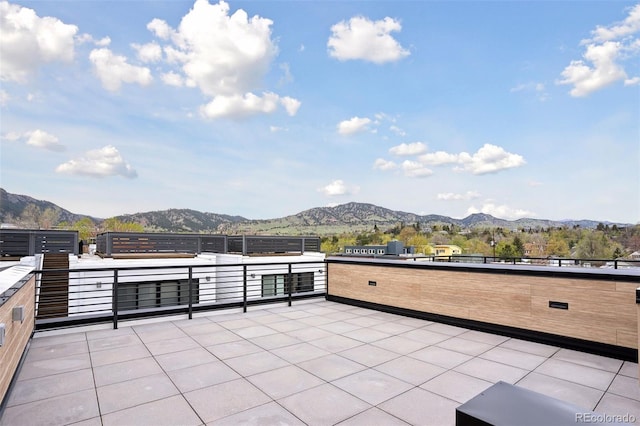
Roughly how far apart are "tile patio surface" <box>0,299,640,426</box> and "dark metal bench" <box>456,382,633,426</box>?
1.88m

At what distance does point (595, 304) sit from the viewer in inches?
163

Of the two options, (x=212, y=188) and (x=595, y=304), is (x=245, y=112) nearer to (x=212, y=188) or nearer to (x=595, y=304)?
(x=595, y=304)

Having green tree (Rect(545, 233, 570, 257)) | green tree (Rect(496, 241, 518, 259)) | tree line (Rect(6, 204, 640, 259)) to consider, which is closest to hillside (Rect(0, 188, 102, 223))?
tree line (Rect(6, 204, 640, 259))

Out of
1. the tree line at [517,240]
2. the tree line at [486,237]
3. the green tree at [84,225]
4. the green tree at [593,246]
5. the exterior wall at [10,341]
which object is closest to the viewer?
the exterior wall at [10,341]

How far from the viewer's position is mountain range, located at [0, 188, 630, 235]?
54.0m

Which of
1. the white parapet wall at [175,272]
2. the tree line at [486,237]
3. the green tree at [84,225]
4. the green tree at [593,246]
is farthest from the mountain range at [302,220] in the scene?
the white parapet wall at [175,272]

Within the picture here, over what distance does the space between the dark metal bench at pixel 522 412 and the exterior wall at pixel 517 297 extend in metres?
4.16

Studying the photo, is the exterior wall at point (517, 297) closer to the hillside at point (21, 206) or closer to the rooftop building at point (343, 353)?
the rooftop building at point (343, 353)

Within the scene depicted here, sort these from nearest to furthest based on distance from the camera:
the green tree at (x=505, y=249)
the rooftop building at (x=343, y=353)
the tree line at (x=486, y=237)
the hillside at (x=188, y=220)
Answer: the rooftop building at (x=343, y=353)
the hillside at (x=188, y=220)
the tree line at (x=486, y=237)
the green tree at (x=505, y=249)

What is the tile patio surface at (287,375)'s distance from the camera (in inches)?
107

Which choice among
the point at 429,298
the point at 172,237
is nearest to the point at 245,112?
the point at 172,237

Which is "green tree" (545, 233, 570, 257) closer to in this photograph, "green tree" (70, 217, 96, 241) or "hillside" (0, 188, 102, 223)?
"green tree" (70, 217, 96, 241)

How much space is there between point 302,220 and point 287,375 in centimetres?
8200

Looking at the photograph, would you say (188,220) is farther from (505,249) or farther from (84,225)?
(505,249)
